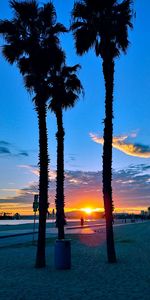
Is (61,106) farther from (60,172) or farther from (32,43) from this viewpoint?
(32,43)

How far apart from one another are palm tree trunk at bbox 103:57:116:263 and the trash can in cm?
281

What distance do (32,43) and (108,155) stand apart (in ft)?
19.8

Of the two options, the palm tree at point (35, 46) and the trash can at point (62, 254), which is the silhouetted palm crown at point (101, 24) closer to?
the palm tree at point (35, 46)

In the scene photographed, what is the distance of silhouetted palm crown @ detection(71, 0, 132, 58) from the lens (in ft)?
70.7

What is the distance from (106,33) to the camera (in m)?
21.7

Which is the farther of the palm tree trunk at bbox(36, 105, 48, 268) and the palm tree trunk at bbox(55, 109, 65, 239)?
the palm tree trunk at bbox(55, 109, 65, 239)

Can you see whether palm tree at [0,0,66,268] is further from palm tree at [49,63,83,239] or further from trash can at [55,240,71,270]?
palm tree at [49,63,83,239]

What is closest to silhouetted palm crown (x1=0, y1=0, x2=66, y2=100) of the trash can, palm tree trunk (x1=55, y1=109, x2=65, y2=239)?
the trash can

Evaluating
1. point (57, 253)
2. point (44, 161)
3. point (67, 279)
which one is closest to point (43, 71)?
point (44, 161)

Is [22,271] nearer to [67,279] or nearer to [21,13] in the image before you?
[67,279]

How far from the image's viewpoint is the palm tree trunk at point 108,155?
20.4 m

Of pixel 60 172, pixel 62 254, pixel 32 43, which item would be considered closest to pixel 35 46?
pixel 32 43

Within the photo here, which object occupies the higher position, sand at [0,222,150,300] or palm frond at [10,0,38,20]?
palm frond at [10,0,38,20]

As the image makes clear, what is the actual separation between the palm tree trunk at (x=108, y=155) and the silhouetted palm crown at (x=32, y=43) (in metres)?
2.41
